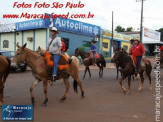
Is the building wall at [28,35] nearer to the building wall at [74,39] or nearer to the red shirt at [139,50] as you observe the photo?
the building wall at [74,39]

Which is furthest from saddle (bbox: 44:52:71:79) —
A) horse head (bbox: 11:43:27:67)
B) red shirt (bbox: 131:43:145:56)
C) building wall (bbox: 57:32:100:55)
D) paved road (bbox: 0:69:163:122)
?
building wall (bbox: 57:32:100:55)

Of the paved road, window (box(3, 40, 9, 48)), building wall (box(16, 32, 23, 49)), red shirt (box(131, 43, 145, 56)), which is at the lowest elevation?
the paved road

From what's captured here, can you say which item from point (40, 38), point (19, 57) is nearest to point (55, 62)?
point (19, 57)

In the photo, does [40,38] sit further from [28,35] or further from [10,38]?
[10,38]

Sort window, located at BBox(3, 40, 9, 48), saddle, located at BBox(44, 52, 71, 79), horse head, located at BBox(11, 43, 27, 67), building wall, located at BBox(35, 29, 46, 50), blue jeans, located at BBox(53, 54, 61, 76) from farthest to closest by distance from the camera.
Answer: window, located at BBox(3, 40, 9, 48) → building wall, located at BBox(35, 29, 46, 50) → blue jeans, located at BBox(53, 54, 61, 76) → saddle, located at BBox(44, 52, 71, 79) → horse head, located at BBox(11, 43, 27, 67)

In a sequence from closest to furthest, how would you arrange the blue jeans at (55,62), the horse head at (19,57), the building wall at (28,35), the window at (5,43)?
the horse head at (19,57)
the blue jeans at (55,62)
the building wall at (28,35)
the window at (5,43)

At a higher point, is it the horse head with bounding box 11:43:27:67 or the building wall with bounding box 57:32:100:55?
the building wall with bounding box 57:32:100:55

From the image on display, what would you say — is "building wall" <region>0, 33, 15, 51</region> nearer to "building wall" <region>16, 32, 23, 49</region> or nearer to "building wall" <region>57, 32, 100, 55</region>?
"building wall" <region>16, 32, 23, 49</region>

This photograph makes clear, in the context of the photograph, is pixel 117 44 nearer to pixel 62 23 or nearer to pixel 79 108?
pixel 62 23

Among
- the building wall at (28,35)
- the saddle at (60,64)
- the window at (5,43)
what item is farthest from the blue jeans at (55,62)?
the window at (5,43)

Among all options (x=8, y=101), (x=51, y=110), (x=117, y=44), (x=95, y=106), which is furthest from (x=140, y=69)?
(x=117, y=44)

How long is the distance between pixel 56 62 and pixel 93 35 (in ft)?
74.4

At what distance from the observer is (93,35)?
93.3 ft

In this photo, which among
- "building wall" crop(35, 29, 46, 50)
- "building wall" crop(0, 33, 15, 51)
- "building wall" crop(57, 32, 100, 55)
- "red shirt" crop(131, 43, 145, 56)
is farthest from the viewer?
"building wall" crop(0, 33, 15, 51)
